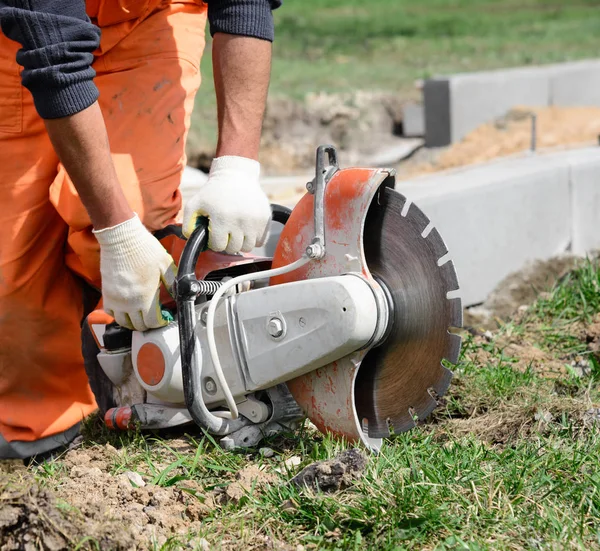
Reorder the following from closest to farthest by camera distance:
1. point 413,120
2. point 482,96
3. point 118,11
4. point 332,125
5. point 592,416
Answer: point 592,416
point 118,11
point 482,96
point 413,120
point 332,125

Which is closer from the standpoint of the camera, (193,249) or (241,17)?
(193,249)

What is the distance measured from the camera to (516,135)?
8672 mm

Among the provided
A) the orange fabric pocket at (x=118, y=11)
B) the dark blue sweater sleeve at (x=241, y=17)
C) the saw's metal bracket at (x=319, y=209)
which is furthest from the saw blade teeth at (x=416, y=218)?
the orange fabric pocket at (x=118, y=11)

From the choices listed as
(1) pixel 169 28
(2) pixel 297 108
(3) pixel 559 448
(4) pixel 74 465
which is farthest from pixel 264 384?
(2) pixel 297 108

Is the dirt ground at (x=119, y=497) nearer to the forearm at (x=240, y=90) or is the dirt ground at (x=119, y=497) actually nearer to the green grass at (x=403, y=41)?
the forearm at (x=240, y=90)

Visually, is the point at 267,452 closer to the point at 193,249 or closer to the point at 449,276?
the point at 193,249

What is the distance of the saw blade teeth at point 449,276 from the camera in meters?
2.50

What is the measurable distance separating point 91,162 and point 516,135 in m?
6.79

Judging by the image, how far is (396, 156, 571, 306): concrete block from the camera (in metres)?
4.29

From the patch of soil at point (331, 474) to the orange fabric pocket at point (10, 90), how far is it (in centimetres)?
154

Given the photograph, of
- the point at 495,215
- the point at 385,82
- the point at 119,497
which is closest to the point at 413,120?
the point at 385,82

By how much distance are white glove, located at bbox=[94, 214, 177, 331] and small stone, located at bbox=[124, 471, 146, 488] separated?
0.46m

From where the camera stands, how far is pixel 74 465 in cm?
275

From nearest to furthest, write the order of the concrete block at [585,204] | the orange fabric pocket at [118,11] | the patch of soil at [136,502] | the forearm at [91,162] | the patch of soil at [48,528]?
the patch of soil at [48,528]
the patch of soil at [136,502]
the forearm at [91,162]
the orange fabric pocket at [118,11]
the concrete block at [585,204]
